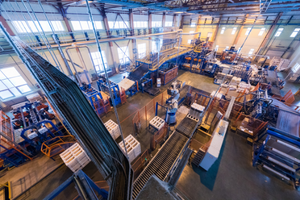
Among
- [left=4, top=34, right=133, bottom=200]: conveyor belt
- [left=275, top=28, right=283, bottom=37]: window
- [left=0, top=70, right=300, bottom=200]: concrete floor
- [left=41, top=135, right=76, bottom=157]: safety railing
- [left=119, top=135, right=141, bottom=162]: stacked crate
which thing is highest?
[left=275, top=28, right=283, bottom=37]: window

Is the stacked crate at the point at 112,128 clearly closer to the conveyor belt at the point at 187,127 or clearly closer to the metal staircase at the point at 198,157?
the conveyor belt at the point at 187,127

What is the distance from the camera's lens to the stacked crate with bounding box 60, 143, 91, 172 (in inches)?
207

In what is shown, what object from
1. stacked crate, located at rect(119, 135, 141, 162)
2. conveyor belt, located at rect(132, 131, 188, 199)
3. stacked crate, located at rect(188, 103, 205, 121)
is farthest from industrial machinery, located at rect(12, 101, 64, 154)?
stacked crate, located at rect(188, 103, 205, 121)

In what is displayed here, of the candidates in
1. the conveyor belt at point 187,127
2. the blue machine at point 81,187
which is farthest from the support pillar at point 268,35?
the blue machine at point 81,187

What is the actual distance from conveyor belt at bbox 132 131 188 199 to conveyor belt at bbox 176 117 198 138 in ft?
0.85

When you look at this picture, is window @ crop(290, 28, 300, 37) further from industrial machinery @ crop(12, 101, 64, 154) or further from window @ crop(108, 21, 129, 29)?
industrial machinery @ crop(12, 101, 64, 154)

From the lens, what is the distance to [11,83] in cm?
926

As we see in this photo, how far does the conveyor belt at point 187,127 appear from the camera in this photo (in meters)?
6.02

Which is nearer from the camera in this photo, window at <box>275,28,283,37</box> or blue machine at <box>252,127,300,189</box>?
blue machine at <box>252,127,300,189</box>

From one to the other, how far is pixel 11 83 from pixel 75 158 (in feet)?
33.6

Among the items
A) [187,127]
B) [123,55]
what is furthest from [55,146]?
[123,55]

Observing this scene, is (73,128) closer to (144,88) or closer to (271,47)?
(144,88)

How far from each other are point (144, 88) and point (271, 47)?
74.5 ft

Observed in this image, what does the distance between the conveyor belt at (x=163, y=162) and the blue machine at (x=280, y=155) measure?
13.7 feet
